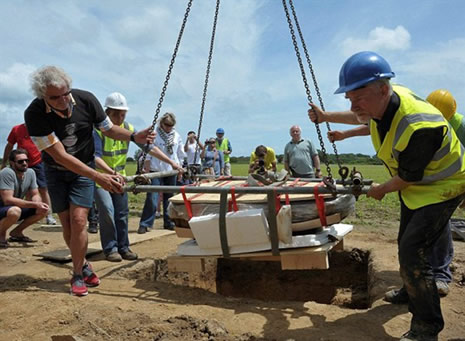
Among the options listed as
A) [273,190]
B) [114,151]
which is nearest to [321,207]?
[273,190]

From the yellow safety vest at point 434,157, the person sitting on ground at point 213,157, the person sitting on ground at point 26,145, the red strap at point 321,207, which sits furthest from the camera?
the person sitting on ground at point 213,157

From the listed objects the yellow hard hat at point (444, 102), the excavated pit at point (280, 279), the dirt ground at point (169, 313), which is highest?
the yellow hard hat at point (444, 102)

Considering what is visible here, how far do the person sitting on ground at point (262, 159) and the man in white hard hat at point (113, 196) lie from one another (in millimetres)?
4110

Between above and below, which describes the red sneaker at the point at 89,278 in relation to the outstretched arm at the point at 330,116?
below

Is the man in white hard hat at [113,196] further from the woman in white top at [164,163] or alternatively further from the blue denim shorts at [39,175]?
the blue denim shorts at [39,175]

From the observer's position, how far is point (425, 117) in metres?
2.78

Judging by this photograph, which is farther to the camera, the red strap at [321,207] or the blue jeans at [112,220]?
the blue jeans at [112,220]

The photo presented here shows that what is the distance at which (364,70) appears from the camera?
9.32 feet

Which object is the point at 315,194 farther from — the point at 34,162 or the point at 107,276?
the point at 34,162

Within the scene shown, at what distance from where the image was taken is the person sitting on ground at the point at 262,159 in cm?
936

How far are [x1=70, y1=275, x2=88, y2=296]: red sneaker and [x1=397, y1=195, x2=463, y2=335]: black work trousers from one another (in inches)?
113

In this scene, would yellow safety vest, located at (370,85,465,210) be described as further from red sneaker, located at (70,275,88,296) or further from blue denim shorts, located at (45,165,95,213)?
red sneaker, located at (70,275,88,296)

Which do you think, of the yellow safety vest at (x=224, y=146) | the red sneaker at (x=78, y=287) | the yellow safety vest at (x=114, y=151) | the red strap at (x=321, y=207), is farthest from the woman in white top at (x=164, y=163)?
the yellow safety vest at (x=224, y=146)

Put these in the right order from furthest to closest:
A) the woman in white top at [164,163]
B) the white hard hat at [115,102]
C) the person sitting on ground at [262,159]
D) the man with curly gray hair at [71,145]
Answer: the person sitting on ground at [262,159] → the woman in white top at [164,163] → the white hard hat at [115,102] → the man with curly gray hair at [71,145]
